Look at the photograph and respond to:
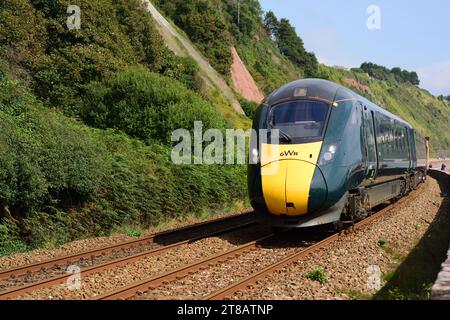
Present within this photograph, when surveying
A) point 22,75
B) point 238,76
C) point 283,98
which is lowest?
point 283,98

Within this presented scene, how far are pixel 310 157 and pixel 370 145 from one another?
2978mm

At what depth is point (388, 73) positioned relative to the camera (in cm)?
18288

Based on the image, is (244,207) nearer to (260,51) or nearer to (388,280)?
(388,280)

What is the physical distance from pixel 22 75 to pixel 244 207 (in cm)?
1230

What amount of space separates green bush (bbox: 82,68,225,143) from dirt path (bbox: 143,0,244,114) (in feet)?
63.1

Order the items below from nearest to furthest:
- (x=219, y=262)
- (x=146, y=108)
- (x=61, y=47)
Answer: (x=219, y=262)
(x=146, y=108)
(x=61, y=47)

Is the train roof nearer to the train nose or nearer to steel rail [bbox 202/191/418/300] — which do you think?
the train nose

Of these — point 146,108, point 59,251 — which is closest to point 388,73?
point 146,108

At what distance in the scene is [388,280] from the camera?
868cm

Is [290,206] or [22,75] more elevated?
[22,75]

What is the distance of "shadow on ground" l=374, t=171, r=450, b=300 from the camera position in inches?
302

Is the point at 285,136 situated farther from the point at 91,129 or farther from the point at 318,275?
the point at 91,129

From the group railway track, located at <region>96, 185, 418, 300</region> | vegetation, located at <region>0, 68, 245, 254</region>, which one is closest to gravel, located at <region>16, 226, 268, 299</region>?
railway track, located at <region>96, 185, 418, 300</region>
